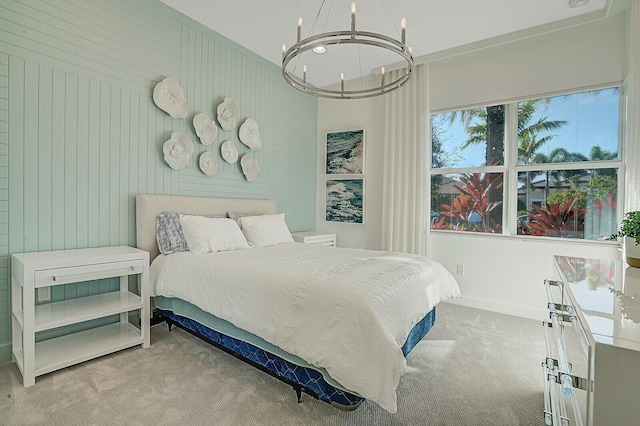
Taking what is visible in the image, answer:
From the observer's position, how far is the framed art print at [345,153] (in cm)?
455

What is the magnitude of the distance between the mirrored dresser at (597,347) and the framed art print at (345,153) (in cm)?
316

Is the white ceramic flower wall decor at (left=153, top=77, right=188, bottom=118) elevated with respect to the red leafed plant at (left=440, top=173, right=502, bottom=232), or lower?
elevated

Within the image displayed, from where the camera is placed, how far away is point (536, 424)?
1636 millimetres

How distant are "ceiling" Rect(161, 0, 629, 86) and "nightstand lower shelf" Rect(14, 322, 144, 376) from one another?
3.02 metres

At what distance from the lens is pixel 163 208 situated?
2.90m

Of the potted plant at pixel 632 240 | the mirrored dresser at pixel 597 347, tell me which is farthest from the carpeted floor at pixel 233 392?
the potted plant at pixel 632 240

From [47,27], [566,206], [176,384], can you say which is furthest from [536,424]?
[47,27]

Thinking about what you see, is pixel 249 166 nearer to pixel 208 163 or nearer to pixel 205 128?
pixel 208 163

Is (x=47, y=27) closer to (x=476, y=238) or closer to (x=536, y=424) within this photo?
(x=536, y=424)

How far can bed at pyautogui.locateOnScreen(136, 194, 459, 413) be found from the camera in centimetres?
147

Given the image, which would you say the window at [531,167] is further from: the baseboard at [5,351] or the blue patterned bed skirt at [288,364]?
the baseboard at [5,351]

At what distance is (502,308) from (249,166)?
11.2 ft

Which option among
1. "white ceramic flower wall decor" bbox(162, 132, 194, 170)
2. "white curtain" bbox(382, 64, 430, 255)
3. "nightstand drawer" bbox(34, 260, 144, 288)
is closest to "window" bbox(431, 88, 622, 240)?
"white curtain" bbox(382, 64, 430, 255)

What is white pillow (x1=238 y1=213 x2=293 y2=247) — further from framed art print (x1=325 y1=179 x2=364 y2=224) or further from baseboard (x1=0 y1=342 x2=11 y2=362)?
baseboard (x1=0 y1=342 x2=11 y2=362)
